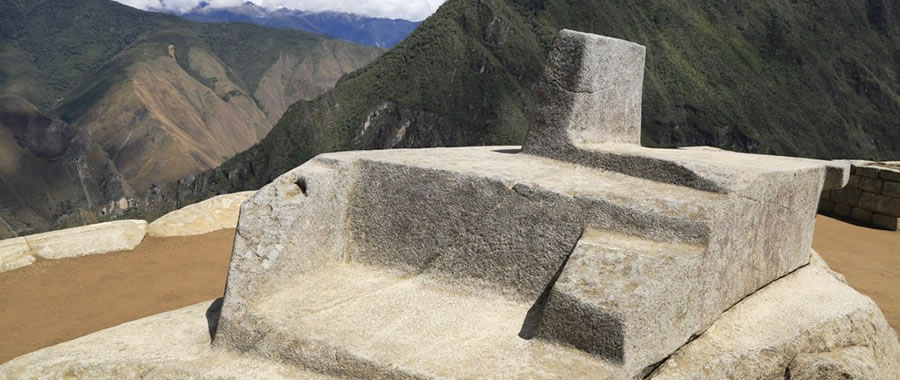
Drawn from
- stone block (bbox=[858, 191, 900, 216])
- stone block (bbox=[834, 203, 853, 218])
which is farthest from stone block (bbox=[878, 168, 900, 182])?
stone block (bbox=[834, 203, 853, 218])

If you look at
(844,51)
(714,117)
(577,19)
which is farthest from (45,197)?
(844,51)

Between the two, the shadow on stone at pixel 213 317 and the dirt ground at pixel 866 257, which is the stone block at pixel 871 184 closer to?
the dirt ground at pixel 866 257

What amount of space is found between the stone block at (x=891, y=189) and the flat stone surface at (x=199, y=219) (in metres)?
9.31

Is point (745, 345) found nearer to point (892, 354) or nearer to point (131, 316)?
point (892, 354)

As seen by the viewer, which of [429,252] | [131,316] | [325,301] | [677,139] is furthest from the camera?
[677,139]

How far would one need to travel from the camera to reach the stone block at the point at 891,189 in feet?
29.8

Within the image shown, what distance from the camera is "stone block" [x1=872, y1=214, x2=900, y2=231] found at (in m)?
9.06

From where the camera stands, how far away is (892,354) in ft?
14.2

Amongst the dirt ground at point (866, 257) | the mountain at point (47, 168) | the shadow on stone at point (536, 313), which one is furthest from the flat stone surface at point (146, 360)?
the mountain at point (47, 168)

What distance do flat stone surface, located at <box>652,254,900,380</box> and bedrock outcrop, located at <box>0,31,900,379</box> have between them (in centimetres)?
2

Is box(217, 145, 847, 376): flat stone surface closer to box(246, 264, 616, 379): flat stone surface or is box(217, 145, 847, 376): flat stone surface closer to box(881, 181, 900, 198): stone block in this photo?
box(246, 264, 616, 379): flat stone surface

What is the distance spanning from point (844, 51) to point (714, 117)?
84.7 ft

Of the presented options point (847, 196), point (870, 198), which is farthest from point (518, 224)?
point (847, 196)

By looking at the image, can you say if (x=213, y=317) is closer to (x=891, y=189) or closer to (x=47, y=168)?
(x=891, y=189)
